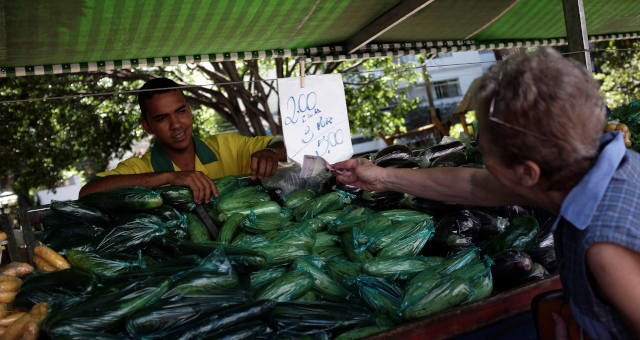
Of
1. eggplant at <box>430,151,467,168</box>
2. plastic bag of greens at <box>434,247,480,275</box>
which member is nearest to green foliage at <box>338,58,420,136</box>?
eggplant at <box>430,151,467,168</box>

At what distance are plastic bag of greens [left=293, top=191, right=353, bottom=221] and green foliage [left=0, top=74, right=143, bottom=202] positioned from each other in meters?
8.18

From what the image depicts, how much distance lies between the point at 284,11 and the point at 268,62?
29.6 ft

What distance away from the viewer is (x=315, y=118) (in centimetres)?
331

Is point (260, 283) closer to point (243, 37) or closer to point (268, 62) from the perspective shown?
point (243, 37)

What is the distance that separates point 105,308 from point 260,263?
65cm

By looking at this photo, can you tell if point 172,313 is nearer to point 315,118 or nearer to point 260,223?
point 260,223

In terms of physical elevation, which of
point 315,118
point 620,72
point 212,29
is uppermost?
point 212,29

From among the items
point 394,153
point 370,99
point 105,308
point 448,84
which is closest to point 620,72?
point 370,99

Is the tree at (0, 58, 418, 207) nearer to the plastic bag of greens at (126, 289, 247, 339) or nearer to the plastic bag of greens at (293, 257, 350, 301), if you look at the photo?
the plastic bag of greens at (293, 257, 350, 301)

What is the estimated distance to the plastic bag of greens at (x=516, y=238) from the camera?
2.33 meters

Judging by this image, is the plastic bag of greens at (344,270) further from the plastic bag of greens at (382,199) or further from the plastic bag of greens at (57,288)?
the plastic bag of greens at (57,288)

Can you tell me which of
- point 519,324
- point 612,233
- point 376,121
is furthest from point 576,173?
point 376,121

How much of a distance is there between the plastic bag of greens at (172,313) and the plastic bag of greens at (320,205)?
0.85m

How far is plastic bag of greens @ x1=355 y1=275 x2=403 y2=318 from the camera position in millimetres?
1892
